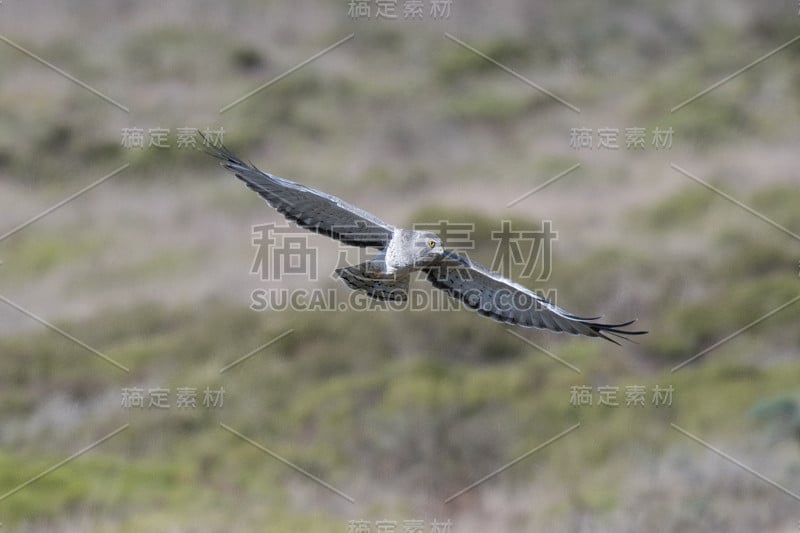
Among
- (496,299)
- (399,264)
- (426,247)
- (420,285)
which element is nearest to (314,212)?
(399,264)

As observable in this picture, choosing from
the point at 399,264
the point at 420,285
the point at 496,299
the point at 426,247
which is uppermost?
the point at 426,247

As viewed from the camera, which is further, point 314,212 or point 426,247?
point 314,212

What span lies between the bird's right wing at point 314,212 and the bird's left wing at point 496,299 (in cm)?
57

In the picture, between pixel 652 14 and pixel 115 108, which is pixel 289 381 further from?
pixel 652 14

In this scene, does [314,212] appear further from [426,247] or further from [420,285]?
[420,285]

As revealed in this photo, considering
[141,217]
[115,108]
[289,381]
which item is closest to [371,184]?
[141,217]

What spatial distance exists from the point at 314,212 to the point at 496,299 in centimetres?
164

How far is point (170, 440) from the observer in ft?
47.8

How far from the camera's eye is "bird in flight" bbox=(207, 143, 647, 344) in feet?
26.3

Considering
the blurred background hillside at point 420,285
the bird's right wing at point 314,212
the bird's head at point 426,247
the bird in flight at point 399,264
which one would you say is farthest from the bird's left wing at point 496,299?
the blurred background hillside at point 420,285

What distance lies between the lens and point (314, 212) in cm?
854

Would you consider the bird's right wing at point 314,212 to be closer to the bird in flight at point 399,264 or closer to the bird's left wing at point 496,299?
the bird in flight at point 399,264

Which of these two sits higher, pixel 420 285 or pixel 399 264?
pixel 399 264

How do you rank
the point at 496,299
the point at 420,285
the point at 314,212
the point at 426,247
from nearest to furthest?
the point at 426,247
the point at 314,212
the point at 496,299
the point at 420,285
